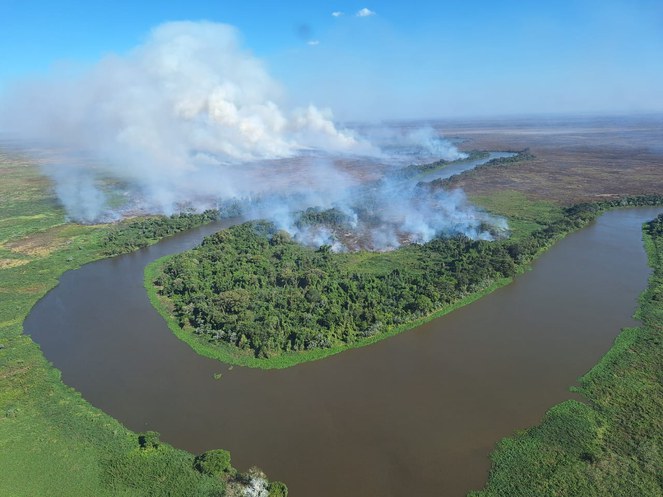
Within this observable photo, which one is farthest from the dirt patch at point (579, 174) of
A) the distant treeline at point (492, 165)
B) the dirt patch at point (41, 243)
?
the dirt patch at point (41, 243)

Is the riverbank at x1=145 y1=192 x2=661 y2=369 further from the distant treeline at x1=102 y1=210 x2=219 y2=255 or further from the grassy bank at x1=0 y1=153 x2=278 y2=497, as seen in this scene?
the distant treeline at x1=102 y1=210 x2=219 y2=255

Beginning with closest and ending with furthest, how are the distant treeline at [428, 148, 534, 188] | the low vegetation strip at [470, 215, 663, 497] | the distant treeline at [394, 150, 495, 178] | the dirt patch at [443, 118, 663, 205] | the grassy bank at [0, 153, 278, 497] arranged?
1. the low vegetation strip at [470, 215, 663, 497]
2. the grassy bank at [0, 153, 278, 497]
3. the dirt patch at [443, 118, 663, 205]
4. the distant treeline at [428, 148, 534, 188]
5. the distant treeline at [394, 150, 495, 178]

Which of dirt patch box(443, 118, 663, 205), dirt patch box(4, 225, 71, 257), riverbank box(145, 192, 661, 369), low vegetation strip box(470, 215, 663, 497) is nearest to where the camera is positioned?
low vegetation strip box(470, 215, 663, 497)

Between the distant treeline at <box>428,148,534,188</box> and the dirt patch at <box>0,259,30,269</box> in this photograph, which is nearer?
the dirt patch at <box>0,259,30,269</box>

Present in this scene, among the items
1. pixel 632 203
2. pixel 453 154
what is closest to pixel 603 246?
pixel 632 203

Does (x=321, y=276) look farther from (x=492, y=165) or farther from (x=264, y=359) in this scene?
(x=492, y=165)

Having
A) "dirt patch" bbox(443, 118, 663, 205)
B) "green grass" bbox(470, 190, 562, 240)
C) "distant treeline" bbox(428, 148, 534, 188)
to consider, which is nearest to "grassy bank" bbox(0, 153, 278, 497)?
"green grass" bbox(470, 190, 562, 240)

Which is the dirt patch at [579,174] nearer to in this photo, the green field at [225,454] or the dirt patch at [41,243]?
the green field at [225,454]
